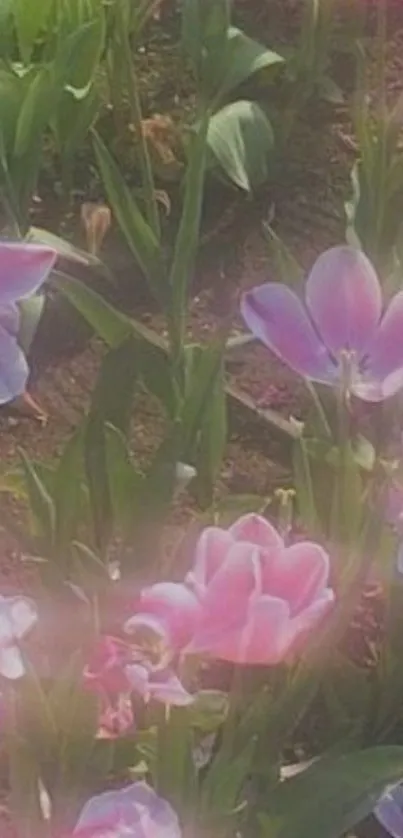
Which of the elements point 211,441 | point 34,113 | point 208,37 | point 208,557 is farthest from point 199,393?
point 208,37

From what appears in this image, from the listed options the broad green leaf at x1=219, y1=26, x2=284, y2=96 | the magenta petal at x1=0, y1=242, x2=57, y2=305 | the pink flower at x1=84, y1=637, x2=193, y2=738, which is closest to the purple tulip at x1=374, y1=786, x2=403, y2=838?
the pink flower at x1=84, y1=637, x2=193, y2=738

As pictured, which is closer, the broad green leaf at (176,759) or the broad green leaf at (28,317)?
the broad green leaf at (176,759)

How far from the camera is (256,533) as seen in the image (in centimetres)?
95

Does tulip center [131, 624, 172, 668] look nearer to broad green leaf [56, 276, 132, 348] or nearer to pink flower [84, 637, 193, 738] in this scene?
pink flower [84, 637, 193, 738]

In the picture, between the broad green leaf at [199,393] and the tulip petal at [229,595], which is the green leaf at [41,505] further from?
the tulip petal at [229,595]

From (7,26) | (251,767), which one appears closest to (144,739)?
(251,767)

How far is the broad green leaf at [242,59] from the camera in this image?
5.67 feet

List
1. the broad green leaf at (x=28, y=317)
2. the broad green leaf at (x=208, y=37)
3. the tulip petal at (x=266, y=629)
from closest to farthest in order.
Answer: the tulip petal at (x=266, y=629) < the broad green leaf at (x=28, y=317) < the broad green leaf at (x=208, y=37)

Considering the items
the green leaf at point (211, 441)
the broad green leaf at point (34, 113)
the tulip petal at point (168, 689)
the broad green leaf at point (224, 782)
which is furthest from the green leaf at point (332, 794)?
the broad green leaf at point (34, 113)

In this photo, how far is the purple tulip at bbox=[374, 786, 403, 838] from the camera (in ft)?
3.81

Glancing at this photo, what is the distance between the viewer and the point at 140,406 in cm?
159

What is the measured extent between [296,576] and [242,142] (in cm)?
87

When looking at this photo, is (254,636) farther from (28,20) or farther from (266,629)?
(28,20)

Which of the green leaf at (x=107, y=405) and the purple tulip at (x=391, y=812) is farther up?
the green leaf at (x=107, y=405)
